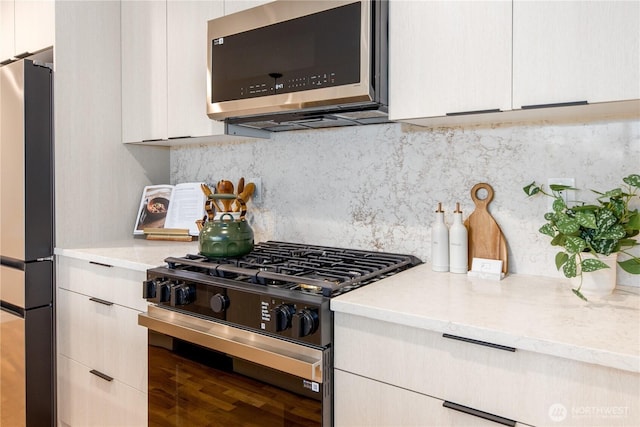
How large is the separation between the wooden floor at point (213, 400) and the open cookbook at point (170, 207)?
0.92 meters

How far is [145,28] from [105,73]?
0.33m

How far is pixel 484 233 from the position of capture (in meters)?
1.58

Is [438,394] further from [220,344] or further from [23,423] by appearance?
[23,423]

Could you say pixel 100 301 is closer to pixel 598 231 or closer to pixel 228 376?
pixel 228 376

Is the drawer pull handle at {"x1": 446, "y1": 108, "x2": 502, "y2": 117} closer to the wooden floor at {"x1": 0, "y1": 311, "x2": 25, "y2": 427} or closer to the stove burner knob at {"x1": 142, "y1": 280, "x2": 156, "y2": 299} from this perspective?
the stove burner knob at {"x1": 142, "y1": 280, "x2": 156, "y2": 299}

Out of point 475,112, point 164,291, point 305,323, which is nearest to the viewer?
point 305,323

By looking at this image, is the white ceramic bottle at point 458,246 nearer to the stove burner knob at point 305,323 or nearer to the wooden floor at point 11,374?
the stove burner knob at point 305,323

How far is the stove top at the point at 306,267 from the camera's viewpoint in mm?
1322

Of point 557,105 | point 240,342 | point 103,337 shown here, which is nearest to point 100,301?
point 103,337

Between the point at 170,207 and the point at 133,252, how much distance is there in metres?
0.53

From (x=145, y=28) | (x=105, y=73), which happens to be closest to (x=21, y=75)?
(x=105, y=73)

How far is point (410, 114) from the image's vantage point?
1417 mm

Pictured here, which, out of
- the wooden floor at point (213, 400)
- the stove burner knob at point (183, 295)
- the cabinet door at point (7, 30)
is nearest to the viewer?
the wooden floor at point (213, 400)

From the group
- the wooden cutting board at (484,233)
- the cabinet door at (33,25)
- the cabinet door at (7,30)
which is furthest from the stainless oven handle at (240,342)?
the cabinet door at (7,30)
